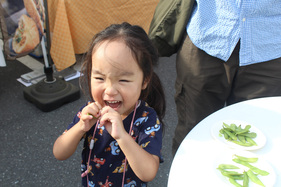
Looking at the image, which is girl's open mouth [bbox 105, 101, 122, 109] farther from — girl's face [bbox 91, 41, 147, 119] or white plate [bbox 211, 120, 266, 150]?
white plate [bbox 211, 120, 266, 150]

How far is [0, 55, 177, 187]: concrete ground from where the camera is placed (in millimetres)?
1933

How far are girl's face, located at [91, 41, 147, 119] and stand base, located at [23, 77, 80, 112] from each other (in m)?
1.82

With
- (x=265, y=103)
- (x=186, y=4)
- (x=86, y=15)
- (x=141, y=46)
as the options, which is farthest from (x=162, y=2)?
(x=86, y=15)

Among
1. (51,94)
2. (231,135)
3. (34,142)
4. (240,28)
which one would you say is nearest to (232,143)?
(231,135)

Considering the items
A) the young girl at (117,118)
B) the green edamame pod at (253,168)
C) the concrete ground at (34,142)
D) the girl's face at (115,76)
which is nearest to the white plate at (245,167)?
the green edamame pod at (253,168)

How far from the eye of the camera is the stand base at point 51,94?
264 cm

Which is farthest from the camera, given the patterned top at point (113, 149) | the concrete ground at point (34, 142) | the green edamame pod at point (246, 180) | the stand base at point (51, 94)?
the stand base at point (51, 94)

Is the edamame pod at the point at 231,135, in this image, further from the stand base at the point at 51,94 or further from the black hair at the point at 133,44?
the stand base at the point at 51,94

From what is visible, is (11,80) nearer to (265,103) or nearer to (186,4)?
(186,4)

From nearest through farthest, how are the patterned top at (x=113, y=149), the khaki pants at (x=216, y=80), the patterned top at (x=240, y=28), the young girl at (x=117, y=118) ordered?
the young girl at (x=117, y=118) < the patterned top at (x=113, y=149) < the patterned top at (x=240, y=28) < the khaki pants at (x=216, y=80)

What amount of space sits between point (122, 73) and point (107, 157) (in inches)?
13.2

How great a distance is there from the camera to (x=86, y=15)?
3.12 m

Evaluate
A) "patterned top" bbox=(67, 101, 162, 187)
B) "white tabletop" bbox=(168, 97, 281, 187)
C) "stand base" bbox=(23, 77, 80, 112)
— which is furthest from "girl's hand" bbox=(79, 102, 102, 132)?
"stand base" bbox=(23, 77, 80, 112)

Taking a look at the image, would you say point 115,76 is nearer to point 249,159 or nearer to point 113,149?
point 113,149
